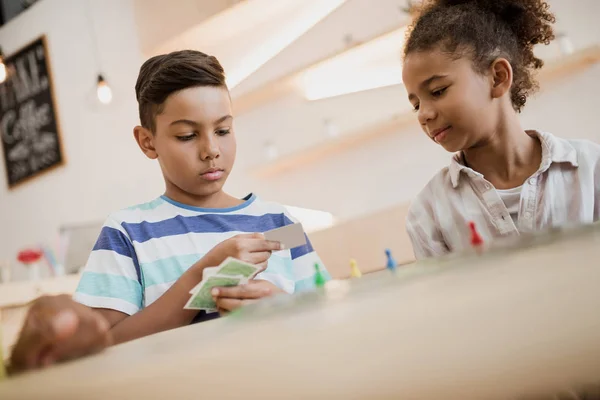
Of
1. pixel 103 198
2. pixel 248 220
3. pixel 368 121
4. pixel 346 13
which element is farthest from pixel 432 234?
pixel 103 198

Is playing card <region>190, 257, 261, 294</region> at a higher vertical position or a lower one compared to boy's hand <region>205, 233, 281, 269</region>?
lower

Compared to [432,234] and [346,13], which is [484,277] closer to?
[432,234]

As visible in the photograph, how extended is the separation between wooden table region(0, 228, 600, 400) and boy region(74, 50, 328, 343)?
2.05 feet

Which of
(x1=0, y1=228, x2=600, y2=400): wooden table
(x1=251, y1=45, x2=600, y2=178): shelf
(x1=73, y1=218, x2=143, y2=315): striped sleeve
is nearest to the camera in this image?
(x1=0, y1=228, x2=600, y2=400): wooden table

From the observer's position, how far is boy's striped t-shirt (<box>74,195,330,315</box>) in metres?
0.88

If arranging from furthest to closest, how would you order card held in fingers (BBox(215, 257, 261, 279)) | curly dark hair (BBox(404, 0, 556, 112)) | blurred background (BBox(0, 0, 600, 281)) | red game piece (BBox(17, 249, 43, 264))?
red game piece (BBox(17, 249, 43, 264)) < blurred background (BBox(0, 0, 600, 281)) < curly dark hair (BBox(404, 0, 556, 112)) < card held in fingers (BBox(215, 257, 261, 279))

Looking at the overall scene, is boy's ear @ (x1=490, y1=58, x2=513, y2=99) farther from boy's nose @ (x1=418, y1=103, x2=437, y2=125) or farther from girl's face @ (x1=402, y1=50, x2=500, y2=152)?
boy's nose @ (x1=418, y1=103, x2=437, y2=125)

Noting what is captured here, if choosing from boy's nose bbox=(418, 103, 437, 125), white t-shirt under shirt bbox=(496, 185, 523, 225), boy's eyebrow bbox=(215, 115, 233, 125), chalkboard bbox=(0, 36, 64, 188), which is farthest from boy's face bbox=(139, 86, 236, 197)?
chalkboard bbox=(0, 36, 64, 188)

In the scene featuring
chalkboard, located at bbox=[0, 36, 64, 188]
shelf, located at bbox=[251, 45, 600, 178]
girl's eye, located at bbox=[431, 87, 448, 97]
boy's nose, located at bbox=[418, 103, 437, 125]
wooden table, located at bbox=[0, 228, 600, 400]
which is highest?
chalkboard, located at bbox=[0, 36, 64, 188]

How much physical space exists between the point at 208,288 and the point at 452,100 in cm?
63

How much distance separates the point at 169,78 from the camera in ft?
3.29

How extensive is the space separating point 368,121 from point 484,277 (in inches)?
93.2

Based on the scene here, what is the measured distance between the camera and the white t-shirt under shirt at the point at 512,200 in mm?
1031

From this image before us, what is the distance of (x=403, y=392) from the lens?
194 millimetres
